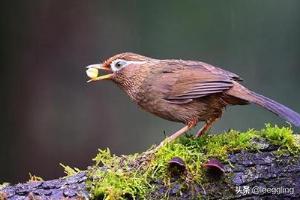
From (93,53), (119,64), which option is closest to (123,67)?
(119,64)

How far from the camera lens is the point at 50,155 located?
802cm

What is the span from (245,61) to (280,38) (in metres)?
0.53

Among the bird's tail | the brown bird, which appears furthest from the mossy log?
the brown bird

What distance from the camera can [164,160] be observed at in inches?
142

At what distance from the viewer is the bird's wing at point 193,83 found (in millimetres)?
3953

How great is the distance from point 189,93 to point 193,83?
0.24 feet

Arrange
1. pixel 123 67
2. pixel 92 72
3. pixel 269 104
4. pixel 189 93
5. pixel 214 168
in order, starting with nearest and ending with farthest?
pixel 214 168 → pixel 269 104 → pixel 189 93 → pixel 123 67 → pixel 92 72

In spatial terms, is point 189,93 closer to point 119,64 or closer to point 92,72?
point 119,64

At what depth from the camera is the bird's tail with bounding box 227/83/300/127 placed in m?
3.79

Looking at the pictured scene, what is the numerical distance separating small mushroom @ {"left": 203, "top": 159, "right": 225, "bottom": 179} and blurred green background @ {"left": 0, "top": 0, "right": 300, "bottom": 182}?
164 inches

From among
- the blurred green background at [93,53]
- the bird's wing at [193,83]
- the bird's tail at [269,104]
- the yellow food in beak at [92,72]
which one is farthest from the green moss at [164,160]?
the blurred green background at [93,53]

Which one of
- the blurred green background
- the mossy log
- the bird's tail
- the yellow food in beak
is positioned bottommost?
the mossy log

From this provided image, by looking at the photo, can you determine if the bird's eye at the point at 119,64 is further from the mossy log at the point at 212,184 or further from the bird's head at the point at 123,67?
the mossy log at the point at 212,184

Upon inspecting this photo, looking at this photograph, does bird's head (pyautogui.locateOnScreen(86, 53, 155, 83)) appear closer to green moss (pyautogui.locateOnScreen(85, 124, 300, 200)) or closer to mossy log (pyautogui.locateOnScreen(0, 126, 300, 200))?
green moss (pyautogui.locateOnScreen(85, 124, 300, 200))
